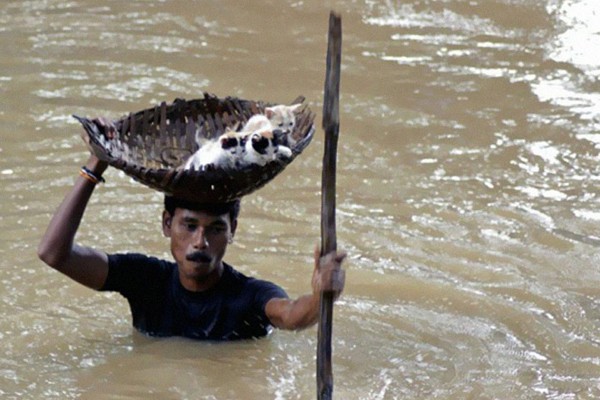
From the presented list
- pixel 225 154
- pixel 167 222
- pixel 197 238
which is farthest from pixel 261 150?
pixel 167 222

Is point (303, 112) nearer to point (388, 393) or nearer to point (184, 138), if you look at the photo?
point (184, 138)

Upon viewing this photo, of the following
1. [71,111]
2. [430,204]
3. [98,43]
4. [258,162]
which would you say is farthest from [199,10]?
[258,162]

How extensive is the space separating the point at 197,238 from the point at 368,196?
2075 millimetres

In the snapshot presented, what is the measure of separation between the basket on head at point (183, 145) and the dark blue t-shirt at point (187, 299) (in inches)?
16.1

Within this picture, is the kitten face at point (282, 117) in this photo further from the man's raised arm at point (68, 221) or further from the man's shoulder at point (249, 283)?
the man's raised arm at point (68, 221)

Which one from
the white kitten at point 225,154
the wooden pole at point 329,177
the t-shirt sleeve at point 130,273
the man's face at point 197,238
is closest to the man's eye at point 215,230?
the man's face at point 197,238

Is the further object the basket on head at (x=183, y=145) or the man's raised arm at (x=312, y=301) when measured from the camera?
the basket on head at (x=183, y=145)

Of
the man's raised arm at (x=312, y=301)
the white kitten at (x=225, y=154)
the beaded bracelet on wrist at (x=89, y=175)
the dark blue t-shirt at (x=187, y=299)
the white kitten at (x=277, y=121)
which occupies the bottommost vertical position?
the dark blue t-shirt at (x=187, y=299)

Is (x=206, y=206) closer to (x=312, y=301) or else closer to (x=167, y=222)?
(x=167, y=222)

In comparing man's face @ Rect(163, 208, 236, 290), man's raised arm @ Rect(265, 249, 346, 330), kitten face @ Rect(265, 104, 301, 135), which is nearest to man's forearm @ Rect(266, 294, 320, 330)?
man's raised arm @ Rect(265, 249, 346, 330)

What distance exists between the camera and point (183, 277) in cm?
480

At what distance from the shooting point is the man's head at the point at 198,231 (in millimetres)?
4586

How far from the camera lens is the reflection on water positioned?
4.88 metres

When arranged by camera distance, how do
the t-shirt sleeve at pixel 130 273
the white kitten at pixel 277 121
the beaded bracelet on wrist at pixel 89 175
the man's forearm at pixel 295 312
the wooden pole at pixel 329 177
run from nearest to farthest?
the wooden pole at pixel 329 177, the man's forearm at pixel 295 312, the beaded bracelet on wrist at pixel 89 175, the white kitten at pixel 277 121, the t-shirt sleeve at pixel 130 273
